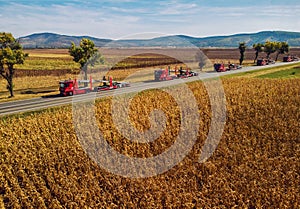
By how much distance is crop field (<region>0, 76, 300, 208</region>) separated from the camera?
10133 mm

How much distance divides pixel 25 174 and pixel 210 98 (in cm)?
1233

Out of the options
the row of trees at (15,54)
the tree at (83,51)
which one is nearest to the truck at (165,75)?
the row of trees at (15,54)

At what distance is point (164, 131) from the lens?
14.8m

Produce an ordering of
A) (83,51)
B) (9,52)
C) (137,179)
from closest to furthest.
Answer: (137,179) → (9,52) → (83,51)

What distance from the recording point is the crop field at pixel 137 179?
10.1m

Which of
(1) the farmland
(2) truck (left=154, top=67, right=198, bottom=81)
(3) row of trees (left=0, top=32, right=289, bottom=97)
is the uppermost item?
(3) row of trees (left=0, top=32, right=289, bottom=97)

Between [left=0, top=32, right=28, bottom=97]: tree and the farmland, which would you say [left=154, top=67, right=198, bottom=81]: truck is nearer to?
[left=0, top=32, right=28, bottom=97]: tree

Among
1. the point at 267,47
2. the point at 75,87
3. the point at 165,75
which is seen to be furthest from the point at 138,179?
the point at 267,47

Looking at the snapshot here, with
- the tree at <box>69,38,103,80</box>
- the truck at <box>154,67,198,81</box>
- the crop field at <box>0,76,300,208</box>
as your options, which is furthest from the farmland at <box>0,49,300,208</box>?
the truck at <box>154,67,198,81</box>

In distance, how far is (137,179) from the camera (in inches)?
447

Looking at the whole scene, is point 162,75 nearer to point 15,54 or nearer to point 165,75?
point 165,75

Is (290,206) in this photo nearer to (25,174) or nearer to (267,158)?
(267,158)

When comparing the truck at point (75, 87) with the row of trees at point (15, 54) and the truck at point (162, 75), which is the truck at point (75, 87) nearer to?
the row of trees at point (15, 54)

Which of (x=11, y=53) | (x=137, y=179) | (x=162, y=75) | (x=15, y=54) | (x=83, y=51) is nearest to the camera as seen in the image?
(x=137, y=179)
